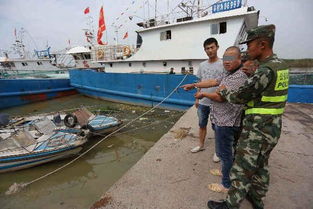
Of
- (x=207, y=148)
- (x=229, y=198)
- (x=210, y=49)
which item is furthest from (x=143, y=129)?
(x=229, y=198)

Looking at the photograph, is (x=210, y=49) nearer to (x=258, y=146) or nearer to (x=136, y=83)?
(x=258, y=146)

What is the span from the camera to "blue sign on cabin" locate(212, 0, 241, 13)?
7016mm

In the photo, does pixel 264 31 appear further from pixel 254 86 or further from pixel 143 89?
pixel 143 89

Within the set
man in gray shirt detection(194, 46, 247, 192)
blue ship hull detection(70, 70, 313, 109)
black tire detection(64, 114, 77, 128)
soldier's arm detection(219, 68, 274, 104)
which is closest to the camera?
soldier's arm detection(219, 68, 274, 104)

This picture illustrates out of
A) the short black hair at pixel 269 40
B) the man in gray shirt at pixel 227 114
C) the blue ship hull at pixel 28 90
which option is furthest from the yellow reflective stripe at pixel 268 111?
the blue ship hull at pixel 28 90

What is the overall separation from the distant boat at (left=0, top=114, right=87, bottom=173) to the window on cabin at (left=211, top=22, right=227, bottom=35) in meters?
6.75

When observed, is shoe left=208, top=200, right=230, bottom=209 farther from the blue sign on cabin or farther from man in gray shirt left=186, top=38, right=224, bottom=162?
the blue sign on cabin

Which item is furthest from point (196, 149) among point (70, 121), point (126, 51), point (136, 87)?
point (126, 51)

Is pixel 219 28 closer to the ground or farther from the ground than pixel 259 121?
farther from the ground

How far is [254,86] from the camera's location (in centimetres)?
133

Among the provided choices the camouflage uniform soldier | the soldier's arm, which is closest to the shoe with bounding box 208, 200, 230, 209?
the camouflage uniform soldier

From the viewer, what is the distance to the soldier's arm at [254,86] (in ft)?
4.27

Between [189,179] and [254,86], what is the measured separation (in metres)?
1.45

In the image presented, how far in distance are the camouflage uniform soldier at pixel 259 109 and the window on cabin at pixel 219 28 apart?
7.00m
